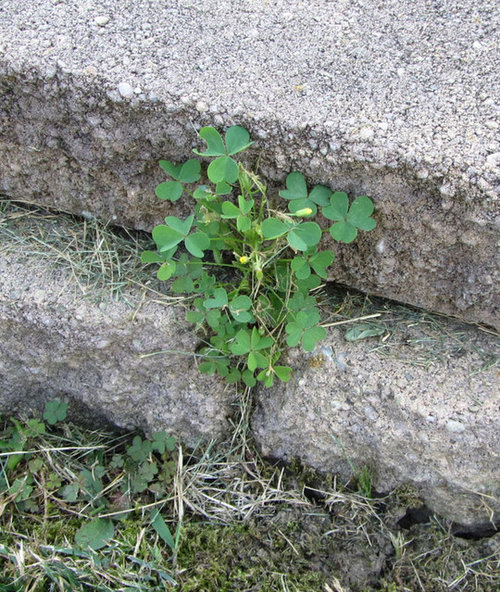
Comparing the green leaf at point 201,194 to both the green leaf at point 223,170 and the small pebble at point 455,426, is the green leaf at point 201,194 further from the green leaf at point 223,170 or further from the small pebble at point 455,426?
the small pebble at point 455,426

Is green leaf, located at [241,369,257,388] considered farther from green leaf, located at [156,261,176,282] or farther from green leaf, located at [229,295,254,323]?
green leaf, located at [156,261,176,282]

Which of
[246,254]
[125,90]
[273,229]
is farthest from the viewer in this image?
[246,254]

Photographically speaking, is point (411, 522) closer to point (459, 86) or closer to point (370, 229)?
point (370, 229)

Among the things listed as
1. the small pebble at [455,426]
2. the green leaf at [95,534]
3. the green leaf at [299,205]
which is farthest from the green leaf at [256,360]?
the green leaf at [95,534]

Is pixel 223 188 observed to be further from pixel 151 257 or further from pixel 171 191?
pixel 151 257

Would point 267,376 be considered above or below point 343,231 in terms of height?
below

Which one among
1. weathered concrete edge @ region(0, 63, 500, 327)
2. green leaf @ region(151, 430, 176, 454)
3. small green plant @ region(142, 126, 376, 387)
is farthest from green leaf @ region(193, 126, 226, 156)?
green leaf @ region(151, 430, 176, 454)

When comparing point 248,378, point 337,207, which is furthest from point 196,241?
point 248,378
